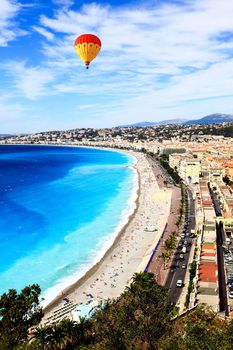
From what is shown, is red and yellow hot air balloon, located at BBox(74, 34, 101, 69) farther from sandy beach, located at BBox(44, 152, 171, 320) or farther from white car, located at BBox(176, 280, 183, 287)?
white car, located at BBox(176, 280, 183, 287)

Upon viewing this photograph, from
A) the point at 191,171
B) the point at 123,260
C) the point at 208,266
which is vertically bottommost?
the point at 123,260

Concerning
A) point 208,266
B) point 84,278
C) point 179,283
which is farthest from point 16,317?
point 208,266

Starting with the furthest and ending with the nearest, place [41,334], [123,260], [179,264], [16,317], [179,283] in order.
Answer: [123,260], [179,264], [179,283], [41,334], [16,317]

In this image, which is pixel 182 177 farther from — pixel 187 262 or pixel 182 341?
pixel 182 341

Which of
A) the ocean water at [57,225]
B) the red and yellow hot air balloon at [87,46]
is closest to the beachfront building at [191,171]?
the ocean water at [57,225]

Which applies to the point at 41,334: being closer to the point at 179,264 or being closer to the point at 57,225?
the point at 179,264

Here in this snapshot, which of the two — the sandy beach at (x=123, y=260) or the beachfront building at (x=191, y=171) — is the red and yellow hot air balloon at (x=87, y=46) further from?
the beachfront building at (x=191, y=171)
